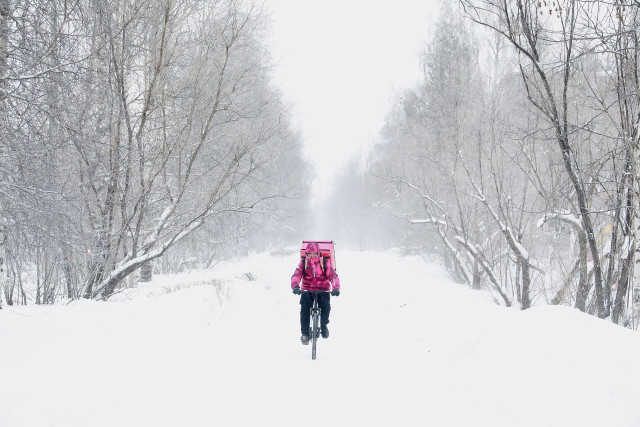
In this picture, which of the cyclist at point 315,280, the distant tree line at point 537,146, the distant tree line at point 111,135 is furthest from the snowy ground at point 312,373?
the distant tree line at point 537,146

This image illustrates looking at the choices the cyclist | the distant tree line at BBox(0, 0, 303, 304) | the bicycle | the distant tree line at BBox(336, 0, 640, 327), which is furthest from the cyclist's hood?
the distant tree line at BBox(336, 0, 640, 327)

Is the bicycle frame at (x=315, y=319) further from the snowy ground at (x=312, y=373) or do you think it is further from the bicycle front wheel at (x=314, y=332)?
the snowy ground at (x=312, y=373)

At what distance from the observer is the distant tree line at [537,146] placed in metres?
6.38

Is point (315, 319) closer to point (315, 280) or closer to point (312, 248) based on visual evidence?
point (315, 280)

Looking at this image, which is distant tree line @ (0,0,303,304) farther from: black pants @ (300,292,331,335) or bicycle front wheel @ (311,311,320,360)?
bicycle front wheel @ (311,311,320,360)

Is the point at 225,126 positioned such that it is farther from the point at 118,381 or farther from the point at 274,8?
the point at 118,381

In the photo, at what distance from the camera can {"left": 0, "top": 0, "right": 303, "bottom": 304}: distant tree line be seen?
521 cm

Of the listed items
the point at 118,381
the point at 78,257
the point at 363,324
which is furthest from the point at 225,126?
the point at 118,381

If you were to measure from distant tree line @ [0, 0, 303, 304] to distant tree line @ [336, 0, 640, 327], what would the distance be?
5.32 meters

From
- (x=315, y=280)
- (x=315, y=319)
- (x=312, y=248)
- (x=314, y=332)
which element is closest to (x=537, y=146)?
(x=312, y=248)

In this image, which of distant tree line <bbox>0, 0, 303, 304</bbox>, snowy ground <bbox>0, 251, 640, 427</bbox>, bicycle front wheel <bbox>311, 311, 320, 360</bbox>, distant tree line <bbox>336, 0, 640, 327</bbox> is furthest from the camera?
distant tree line <bbox>336, 0, 640, 327</bbox>

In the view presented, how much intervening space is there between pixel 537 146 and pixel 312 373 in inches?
356

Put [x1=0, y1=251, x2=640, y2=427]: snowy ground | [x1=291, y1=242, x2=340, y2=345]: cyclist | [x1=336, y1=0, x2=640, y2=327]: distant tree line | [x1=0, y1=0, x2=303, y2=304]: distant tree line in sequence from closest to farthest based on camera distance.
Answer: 1. [x1=0, y1=251, x2=640, y2=427]: snowy ground
2. [x1=0, y1=0, x2=303, y2=304]: distant tree line
3. [x1=336, y1=0, x2=640, y2=327]: distant tree line
4. [x1=291, y1=242, x2=340, y2=345]: cyclist

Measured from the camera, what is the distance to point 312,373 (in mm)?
5465
